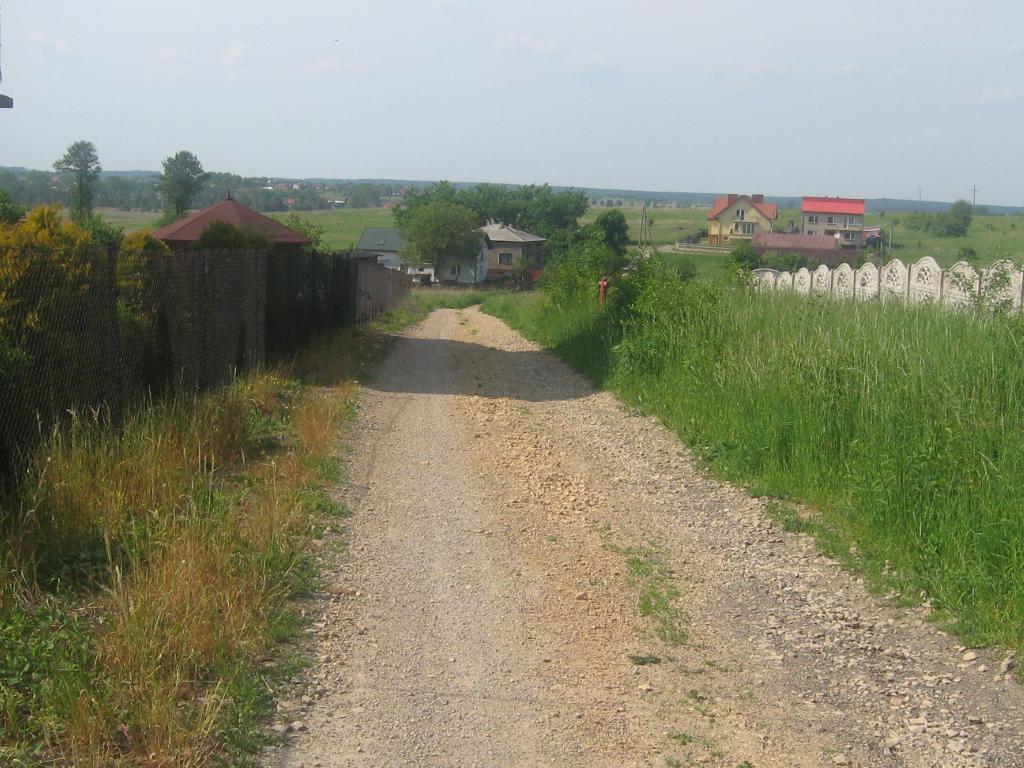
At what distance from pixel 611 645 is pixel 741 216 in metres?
79.1

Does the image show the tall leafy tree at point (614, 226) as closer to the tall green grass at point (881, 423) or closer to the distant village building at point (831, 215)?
the distant village building at point (831, 215)

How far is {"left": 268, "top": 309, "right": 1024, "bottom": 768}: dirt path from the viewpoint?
4.58m

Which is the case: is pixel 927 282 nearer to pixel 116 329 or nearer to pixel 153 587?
pixel 116 329

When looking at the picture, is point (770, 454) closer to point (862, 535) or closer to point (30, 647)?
point (862, 535)

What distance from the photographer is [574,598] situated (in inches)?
255

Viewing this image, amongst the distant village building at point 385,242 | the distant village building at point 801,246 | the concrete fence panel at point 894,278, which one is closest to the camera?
the concrete fence panel at point 894,278

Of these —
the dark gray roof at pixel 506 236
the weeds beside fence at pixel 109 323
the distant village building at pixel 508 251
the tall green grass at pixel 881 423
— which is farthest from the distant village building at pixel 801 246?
the dark gray roof at pixel 506 236

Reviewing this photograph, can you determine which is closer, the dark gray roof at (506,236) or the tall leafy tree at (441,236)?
the tall leafy tree at (441,236)

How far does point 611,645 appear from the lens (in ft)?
18.8

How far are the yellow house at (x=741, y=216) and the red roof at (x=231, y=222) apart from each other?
4953 cm

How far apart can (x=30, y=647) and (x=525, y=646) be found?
2465 mm

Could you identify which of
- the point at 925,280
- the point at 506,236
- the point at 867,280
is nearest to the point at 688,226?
the point at 506,236

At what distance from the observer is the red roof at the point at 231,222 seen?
23511mm

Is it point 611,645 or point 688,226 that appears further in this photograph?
point 688,226
